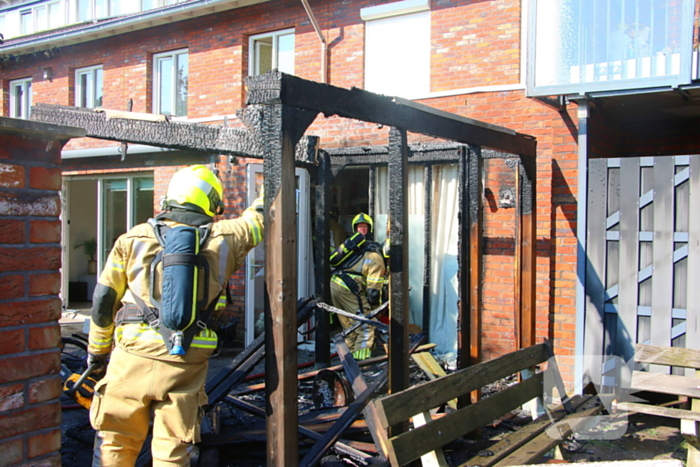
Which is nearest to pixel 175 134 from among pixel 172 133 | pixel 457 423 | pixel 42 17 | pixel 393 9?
pixel 172 133

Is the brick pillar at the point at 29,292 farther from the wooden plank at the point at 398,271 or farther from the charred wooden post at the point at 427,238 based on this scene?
the charred wooden post at the point at 427,238

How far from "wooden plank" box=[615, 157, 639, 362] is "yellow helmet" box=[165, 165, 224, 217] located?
4.00 m

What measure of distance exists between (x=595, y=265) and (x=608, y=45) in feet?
6.97

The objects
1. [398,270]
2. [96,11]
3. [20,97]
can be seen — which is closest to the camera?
[398,270]

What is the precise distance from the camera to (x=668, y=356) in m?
4.77

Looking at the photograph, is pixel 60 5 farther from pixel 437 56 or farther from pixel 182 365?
pixel 182 365

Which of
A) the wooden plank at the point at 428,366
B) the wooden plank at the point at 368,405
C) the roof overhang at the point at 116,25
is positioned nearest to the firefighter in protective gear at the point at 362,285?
the wooden plank at the point at 428,366

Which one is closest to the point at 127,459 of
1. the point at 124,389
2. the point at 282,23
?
the point at 124,389

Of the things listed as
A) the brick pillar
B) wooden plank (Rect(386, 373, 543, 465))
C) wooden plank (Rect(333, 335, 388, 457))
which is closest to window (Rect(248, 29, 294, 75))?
wooden plank (Rect(333, 335, 388, 457))

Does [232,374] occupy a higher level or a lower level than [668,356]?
lower

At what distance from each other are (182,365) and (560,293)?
15.0 feet

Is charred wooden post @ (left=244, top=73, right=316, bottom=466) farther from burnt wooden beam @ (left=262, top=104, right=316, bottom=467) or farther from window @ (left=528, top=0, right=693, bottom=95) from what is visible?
window @ (left=528, top=0, right=693, bottom=95)

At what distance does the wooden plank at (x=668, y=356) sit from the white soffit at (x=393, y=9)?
4998 mm

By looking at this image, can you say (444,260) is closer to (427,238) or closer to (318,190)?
(427,238)
